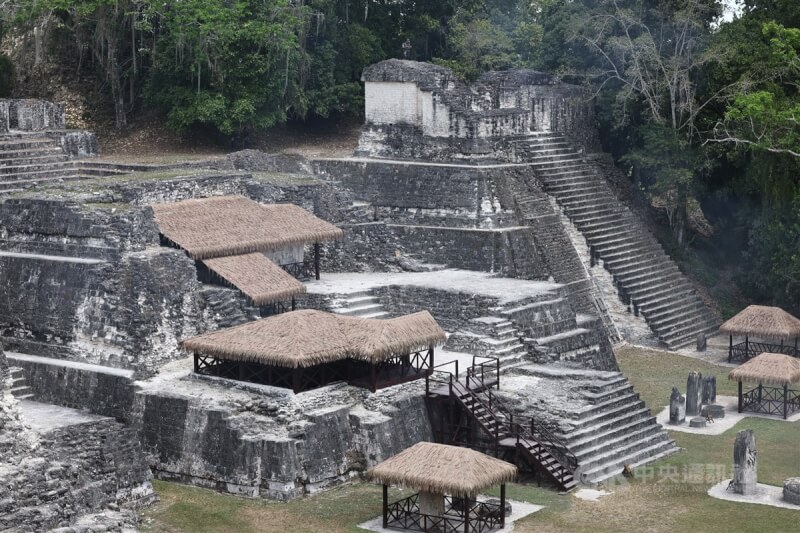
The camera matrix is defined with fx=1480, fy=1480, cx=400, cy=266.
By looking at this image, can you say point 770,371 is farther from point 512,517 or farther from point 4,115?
point 4,115

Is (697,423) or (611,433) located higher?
(611,433)

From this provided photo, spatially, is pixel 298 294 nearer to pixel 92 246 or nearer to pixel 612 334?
pixel 92 246

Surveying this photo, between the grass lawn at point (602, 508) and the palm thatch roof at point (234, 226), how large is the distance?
6294 mm

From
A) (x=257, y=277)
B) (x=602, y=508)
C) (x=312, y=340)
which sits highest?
(x=257, y=277)

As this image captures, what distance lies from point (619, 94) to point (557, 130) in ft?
6.76

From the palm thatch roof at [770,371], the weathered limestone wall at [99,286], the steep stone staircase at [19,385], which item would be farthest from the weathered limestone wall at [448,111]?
the steep stone staircase at [19,385]

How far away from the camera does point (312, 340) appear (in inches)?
1099

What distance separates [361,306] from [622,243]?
33.9ft

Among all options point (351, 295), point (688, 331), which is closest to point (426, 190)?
point (351, 295)

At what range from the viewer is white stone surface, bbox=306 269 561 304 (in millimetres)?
34312

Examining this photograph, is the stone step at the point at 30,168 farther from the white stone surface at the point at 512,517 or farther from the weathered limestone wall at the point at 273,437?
the white stone surface at the point at 512,517

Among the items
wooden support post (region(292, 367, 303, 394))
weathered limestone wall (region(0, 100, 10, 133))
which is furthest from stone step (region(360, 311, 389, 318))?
weathered limestone wall (region(0, 100, 10, 133))

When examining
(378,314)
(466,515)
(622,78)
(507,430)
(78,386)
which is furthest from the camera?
(622,78)

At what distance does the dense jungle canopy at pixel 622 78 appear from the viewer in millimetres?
40156
